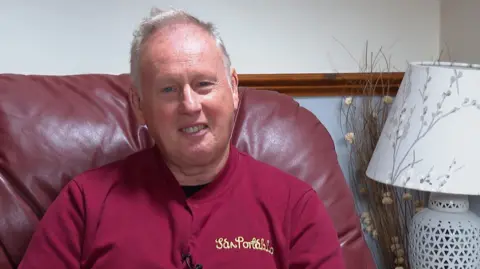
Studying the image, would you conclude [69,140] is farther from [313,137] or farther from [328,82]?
[328,82]

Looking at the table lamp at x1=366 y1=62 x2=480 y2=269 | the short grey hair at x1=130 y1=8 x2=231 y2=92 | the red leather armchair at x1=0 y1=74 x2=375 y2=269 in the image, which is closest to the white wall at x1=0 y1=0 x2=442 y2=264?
the red leather armchair at x1=0 y1=74 x2=375 y2=269

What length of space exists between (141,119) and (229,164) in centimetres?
22

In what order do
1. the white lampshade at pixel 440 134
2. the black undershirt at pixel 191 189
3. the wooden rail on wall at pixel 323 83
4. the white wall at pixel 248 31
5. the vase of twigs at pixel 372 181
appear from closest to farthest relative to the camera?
1. the black undershirt at pixel 191 189
2. the white lampshade at pixel 440 134
3. the white wall at pixel 248 31
4. the wooden rail on wall at pixel 323 83
5. the vase of twigs at pixel 372 181

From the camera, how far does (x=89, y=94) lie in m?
1.51

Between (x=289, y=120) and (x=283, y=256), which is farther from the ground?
(x=289, y=120)

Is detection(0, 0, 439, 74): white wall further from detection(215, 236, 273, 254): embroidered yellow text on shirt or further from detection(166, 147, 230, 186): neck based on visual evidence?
detection(215, 236, 273, 254): embroidered yellow text on shirt

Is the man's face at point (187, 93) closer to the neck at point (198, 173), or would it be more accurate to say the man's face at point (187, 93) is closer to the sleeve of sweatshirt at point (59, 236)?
the neck at point (198, 173)

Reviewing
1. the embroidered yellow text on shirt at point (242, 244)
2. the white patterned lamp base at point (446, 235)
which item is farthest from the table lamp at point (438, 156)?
the embroidered yellow text on shirt at point (242, 244)

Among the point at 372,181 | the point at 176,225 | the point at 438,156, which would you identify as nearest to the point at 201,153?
the point at 176,225

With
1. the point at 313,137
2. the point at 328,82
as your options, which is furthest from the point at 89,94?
the point at 328,82

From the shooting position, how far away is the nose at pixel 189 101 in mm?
1248

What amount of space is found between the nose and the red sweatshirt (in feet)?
0.56

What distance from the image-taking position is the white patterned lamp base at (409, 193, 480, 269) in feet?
5.40

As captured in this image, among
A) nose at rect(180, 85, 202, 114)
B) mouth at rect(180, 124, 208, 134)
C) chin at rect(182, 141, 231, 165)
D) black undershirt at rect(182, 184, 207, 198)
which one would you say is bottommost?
black undershirt at rect(182, 184, 207, 198)
